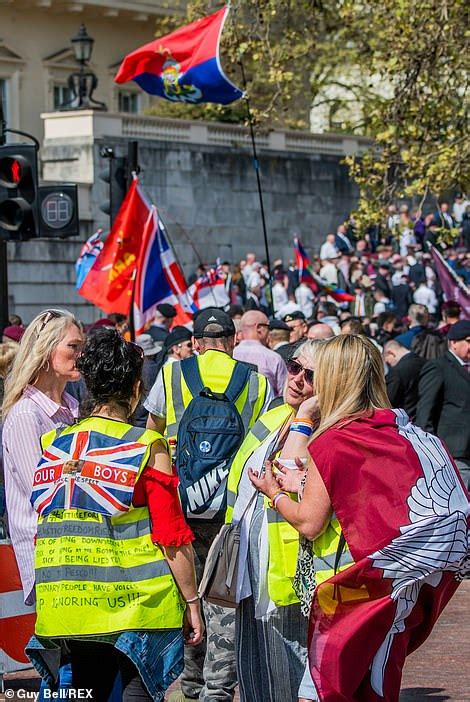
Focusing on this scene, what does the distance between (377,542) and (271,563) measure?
73 centimetres

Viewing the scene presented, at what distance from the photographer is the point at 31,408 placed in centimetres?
612

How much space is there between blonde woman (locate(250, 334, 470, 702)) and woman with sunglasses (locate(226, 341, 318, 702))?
15.5 inches

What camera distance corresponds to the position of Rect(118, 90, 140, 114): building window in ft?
135

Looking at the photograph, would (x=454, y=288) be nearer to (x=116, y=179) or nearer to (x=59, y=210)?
(x=116, y=179)

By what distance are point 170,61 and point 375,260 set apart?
13.6 m

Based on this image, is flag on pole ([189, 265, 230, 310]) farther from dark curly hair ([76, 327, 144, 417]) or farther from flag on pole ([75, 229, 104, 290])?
dark curly hair ([76, 327, 144, 417])

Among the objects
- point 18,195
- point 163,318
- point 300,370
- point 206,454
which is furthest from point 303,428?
point 163,318

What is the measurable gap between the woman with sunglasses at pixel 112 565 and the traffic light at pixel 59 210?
8.18 meters

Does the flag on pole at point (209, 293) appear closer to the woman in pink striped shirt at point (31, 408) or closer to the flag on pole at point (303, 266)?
the flag on pole at point (303, 266)

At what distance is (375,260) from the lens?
30.9 metres

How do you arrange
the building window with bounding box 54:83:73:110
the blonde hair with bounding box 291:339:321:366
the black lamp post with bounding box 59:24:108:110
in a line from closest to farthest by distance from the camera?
1. the blonde hair with bounding box 291:339:321:366
2. the black lamp post with bounding box 59:24:108:110
3. the building window with bounding box 54:83:73:110

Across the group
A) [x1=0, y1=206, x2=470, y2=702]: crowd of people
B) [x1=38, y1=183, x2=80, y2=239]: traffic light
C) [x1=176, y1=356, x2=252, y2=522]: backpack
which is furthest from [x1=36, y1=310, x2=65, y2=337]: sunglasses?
[x1=38, y1=183, x2=80, y2=239]: traffic light

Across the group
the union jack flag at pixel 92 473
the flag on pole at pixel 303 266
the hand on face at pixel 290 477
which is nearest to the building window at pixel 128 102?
the flag on pole at pixel 303 266

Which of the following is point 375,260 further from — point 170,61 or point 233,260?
point 170,61
